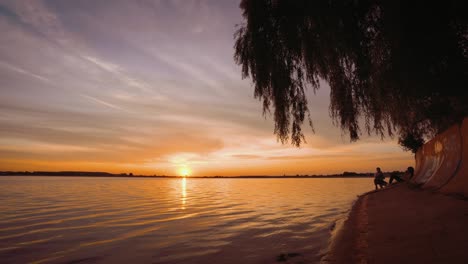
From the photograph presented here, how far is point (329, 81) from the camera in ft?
22.6

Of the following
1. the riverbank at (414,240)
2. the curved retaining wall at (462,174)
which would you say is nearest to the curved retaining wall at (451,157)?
the curved retaining wall at (462,174)

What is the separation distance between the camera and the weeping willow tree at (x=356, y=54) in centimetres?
561

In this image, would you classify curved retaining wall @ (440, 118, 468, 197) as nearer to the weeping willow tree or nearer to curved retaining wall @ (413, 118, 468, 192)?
curved retaining wall @ (413, 118, 468, 192)

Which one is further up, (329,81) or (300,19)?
(300,19)

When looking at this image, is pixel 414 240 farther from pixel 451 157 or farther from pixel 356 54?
pixel 451 157

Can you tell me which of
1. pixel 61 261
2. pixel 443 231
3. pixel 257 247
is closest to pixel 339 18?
pixel 443 231

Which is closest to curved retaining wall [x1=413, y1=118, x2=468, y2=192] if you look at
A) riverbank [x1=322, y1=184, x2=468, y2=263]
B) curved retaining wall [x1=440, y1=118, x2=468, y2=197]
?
curved retaining wall [x1=440, y1=118, x2=468, y2=197]

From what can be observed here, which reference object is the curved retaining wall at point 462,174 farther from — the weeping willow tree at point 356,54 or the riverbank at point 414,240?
the weeping willow tree at point 356,54

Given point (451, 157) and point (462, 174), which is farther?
point (451, 157)

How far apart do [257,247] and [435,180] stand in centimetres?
1001

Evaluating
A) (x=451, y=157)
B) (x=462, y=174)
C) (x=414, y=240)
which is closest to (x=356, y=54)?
(x=414, y=240)

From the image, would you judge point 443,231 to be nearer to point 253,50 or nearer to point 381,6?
point 381,6

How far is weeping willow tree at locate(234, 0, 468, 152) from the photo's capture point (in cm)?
561

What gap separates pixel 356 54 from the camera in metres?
6.23
